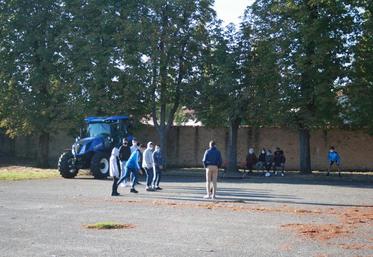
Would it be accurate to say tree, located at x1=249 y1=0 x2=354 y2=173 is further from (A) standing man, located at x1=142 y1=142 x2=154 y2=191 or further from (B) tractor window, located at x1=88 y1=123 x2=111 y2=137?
(A) standing man, located at x1=142 y1=142 x2=154 y2=191

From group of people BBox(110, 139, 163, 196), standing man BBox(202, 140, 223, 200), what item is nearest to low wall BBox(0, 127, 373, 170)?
group of people BBox(110, 139, 163, 196)

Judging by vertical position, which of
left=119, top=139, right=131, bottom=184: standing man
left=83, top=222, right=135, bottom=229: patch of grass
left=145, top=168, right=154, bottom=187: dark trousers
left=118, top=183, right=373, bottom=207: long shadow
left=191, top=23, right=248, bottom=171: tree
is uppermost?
left=191, top=23, right=248, bottom=171: tree

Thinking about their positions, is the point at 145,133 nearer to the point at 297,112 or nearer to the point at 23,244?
the point at 297,112

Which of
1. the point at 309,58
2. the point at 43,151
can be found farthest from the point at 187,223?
the point at 43,151

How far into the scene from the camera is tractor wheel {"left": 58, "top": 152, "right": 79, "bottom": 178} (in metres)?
30.3

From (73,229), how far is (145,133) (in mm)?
32596

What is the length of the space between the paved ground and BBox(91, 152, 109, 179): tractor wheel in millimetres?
7796

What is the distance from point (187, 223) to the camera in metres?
→ 13.1

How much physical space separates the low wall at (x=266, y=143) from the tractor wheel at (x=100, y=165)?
13.5 metres

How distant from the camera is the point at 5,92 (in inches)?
1623

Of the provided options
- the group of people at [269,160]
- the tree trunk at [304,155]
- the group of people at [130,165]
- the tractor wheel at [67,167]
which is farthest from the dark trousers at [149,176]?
the tree trunk at [304,155]

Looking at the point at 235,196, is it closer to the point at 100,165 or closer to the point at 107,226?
the point at 107,226

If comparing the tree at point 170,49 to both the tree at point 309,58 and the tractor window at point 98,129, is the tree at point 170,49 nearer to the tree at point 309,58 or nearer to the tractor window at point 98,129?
the tree at point 309,58

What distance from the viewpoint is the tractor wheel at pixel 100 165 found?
96.6ft
